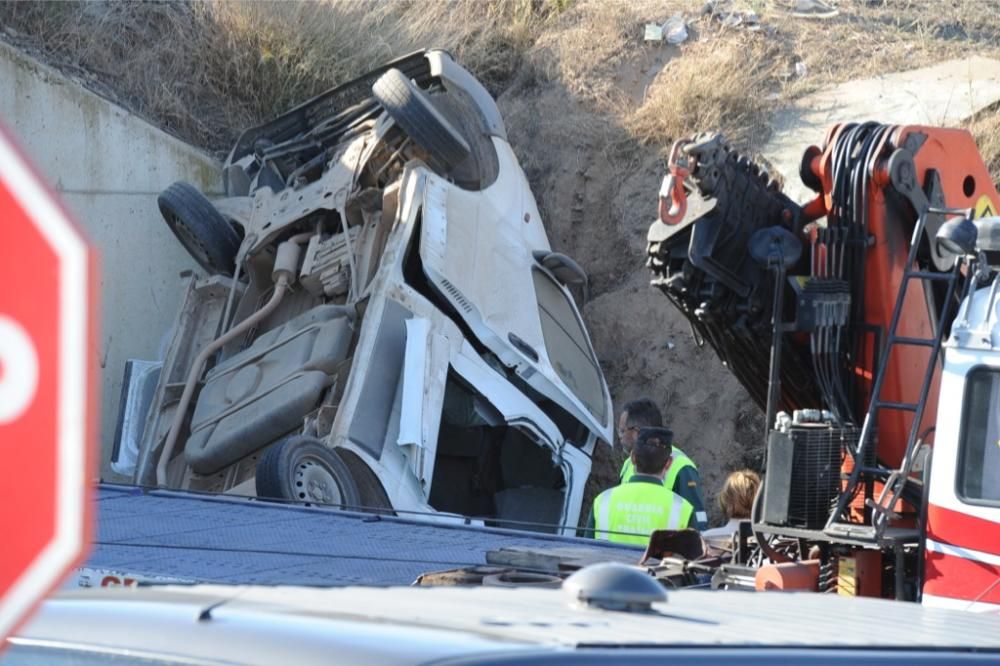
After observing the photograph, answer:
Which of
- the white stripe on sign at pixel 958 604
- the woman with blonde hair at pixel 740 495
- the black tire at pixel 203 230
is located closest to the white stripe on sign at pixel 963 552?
the white stripe on sign at pixel 958 604

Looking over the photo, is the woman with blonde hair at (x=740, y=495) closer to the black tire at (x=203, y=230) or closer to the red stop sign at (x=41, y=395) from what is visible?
the black tire at (x=203, y=230)

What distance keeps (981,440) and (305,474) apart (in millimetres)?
4030

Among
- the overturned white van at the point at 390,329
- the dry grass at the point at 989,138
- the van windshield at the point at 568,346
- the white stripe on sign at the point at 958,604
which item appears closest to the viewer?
the white stripe on sign at the point at 958,604

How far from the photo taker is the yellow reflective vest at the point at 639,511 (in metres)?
6.79

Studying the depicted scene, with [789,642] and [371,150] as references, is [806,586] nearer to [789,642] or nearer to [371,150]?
[789,642]

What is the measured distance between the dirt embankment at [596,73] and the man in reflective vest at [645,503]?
218 inches

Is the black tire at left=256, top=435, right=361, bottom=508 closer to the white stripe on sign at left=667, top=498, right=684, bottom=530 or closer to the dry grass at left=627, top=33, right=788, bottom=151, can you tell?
the white stripe on sign at left=667, top=498, right=684, bottom=530

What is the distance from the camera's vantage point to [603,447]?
12.6 m

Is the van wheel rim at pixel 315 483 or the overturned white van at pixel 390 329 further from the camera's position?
the overturned white van at pixel 390 329

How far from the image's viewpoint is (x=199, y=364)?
10.4 meters

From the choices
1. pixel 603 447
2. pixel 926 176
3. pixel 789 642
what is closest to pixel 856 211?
pixel 926 176

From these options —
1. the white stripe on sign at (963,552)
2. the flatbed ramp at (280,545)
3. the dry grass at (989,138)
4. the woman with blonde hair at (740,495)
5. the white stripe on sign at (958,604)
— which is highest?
the dry grass at (989,138)

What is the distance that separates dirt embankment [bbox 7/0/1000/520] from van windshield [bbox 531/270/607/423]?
193cm

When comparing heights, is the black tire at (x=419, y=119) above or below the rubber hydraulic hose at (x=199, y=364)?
above
